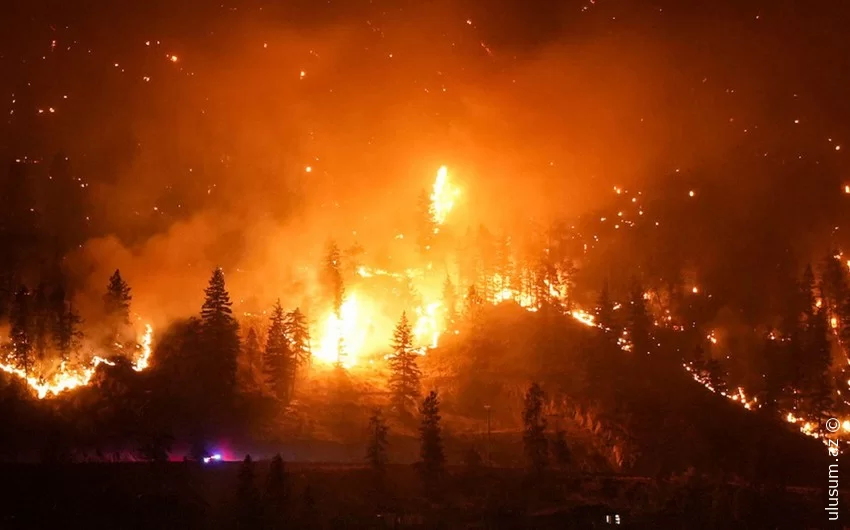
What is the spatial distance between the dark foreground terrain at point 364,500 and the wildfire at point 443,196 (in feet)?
315

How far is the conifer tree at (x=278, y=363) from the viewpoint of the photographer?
9944 centimetres

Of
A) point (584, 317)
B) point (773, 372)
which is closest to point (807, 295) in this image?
point (773, 372)

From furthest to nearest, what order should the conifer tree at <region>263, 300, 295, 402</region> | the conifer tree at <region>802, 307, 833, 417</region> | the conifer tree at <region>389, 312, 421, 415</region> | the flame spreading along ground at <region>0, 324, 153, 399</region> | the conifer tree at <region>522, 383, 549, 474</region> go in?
the conifer tree at <region>389, 312, 421, 415</region> → the conifer tree at <region>263, 300, 295, 402</region> → the conifer tree at <region>802, 307, 833, 417</region> → the flame spreading along ground at <region>0, 324, 153, 399</region> → the conifer tree at <region>522, 383, 549, 474</region>

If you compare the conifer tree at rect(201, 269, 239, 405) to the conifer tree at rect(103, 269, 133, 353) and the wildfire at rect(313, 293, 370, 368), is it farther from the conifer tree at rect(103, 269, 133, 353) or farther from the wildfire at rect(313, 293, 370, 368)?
the wildfire at rect(313, 293, 370, 368)

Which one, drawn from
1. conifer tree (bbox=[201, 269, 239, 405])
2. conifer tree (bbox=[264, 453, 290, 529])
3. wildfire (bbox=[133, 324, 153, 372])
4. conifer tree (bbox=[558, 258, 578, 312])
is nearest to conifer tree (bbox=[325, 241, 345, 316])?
conifer tree (bbox=[201, 269, 239, 405])

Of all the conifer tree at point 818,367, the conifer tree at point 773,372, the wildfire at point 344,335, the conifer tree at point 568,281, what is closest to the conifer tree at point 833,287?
the conifer tree at point 818,367

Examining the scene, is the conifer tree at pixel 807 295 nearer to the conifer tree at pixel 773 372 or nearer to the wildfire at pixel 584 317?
the conifer tree at pixel 773 372

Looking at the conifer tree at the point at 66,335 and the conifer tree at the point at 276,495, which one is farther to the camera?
the conifer tree at the point at 66,335

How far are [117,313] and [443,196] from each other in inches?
3478

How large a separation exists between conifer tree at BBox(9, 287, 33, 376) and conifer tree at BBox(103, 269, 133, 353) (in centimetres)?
1006

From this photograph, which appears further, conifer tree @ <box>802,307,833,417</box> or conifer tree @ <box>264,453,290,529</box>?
conifer tree @ <box>802,307,833,417</box>

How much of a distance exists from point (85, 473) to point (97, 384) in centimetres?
2774

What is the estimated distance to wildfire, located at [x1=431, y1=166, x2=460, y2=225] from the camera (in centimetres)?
16901

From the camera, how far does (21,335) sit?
92438mm
